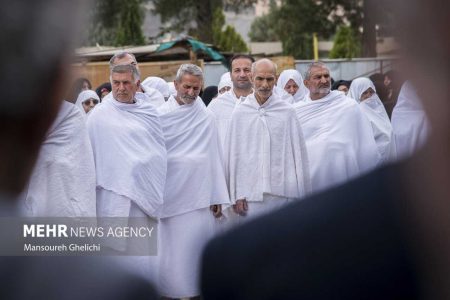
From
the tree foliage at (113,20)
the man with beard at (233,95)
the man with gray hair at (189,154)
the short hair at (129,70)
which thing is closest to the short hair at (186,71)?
the man with gray hair at (189,154)

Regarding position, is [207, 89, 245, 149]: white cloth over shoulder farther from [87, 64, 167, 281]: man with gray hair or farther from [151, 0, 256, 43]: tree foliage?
[151, 0, 256, 43]: tree foliage

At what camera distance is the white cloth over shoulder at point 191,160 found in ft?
14.6

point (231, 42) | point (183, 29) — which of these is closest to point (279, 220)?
point (183, 29)

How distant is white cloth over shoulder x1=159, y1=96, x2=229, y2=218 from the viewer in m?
4.45

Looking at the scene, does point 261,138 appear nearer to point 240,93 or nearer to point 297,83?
point 240,93

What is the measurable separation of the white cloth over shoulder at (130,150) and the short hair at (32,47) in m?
3.01

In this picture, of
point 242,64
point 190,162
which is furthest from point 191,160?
point 242,64

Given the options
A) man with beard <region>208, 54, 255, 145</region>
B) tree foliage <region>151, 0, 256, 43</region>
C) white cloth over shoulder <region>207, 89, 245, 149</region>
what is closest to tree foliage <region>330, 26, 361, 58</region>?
tree foliage <region>151, 0, 256, 43</region>

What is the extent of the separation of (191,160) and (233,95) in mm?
838

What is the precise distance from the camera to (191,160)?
4.59m

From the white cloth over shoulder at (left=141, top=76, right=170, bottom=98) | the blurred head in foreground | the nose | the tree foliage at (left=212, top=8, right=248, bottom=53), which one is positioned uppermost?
the white cloth over shoulder at (left=141, top=76, right=170, bottom=98)

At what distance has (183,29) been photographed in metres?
0.99

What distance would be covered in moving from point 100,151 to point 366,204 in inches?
128

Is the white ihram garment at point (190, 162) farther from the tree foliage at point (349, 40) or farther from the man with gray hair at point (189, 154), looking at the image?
the tree foliage at point (349, 40)
